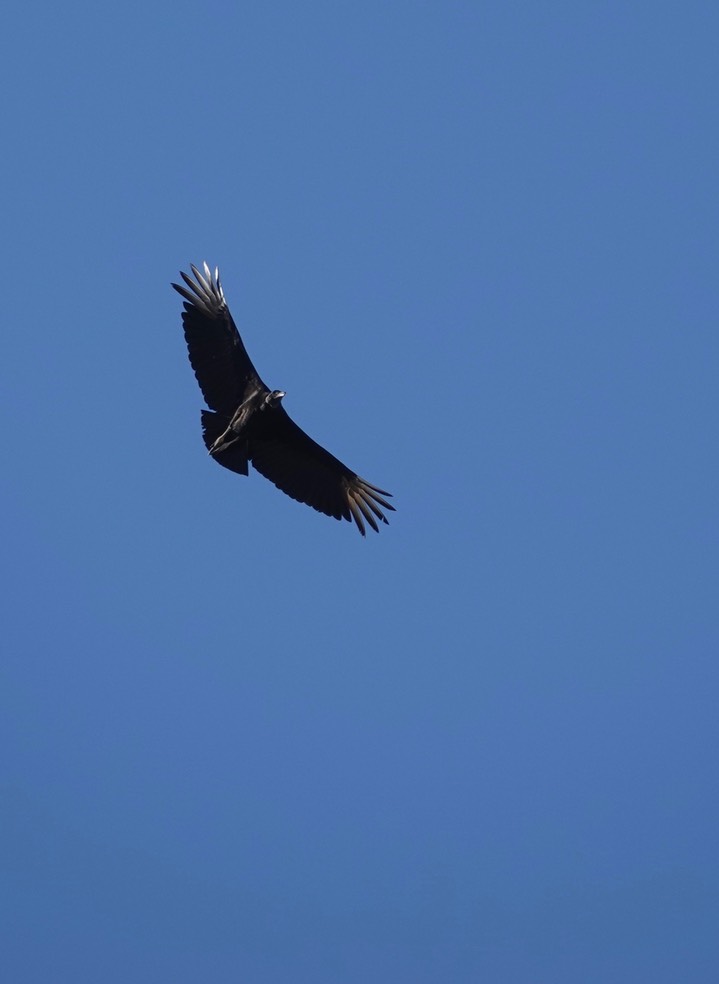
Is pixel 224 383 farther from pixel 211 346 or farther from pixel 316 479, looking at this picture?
pixel 316 479

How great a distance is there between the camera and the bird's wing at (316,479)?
25281 mm

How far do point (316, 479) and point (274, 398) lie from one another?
2154 mm

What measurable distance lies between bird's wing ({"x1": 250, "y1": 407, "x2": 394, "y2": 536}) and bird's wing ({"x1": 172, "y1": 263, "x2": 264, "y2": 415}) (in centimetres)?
115

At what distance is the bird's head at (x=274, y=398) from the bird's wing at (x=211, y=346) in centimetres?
22

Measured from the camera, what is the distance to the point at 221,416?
79.7 ft

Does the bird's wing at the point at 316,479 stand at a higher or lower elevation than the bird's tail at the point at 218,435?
higher

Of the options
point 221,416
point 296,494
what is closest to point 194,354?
point 221,416

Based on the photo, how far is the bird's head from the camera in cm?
2405

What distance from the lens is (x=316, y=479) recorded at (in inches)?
1016

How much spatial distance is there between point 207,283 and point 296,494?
11.8 ft

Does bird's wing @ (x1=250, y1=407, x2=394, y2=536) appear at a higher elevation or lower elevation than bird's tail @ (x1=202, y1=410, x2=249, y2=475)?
higher

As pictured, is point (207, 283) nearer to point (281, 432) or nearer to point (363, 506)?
point (281, 432)

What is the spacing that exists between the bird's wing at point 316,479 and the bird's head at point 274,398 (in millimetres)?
1085

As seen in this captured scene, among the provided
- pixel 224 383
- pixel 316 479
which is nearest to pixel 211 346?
pixel 224 383
